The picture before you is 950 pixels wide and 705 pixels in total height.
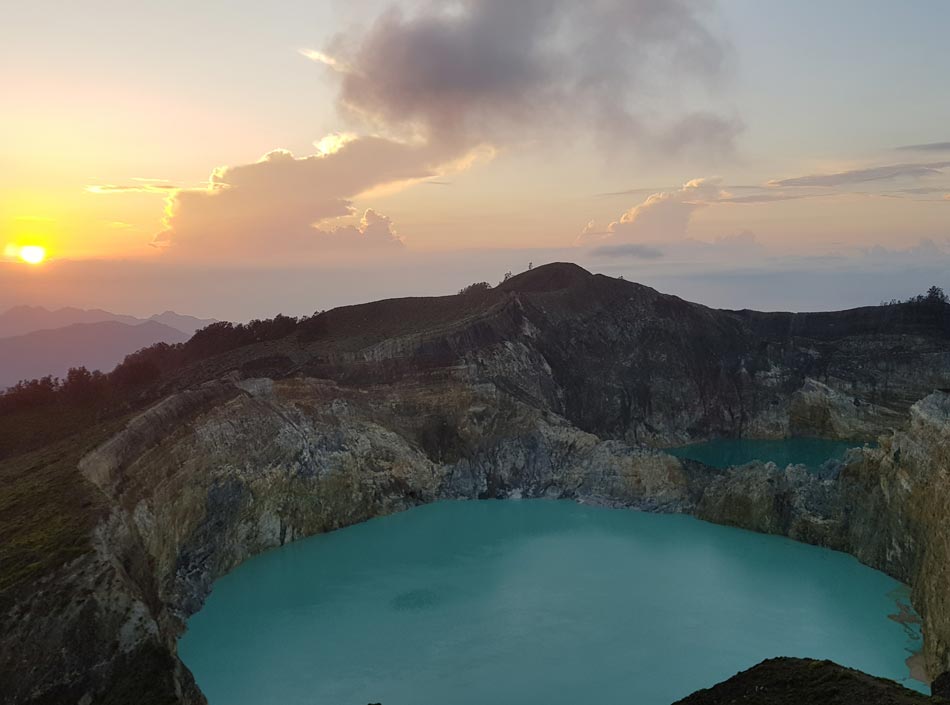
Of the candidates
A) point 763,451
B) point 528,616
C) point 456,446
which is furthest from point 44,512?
point 763,451

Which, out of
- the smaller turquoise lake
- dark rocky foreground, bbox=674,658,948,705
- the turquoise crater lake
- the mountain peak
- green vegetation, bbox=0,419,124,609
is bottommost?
the smaller turquoise lake

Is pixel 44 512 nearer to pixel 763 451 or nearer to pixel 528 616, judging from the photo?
pixel 528 616

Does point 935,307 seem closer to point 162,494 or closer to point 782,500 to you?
point 782,500

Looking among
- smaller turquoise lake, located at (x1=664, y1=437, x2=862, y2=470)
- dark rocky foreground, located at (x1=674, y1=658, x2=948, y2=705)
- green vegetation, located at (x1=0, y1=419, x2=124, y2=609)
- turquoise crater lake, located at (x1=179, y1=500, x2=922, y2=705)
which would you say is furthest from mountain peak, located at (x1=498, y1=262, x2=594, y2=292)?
dark rocky foreground, located at (x1=674, y1=658, x2=948, y2=705)

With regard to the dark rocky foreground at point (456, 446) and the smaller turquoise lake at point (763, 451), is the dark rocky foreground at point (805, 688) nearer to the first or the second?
Answer: the dark rocky foreground at point (456, 446)

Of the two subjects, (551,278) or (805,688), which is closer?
(805,688)

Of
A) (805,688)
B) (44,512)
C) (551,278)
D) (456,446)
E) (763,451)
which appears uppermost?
(551,278)

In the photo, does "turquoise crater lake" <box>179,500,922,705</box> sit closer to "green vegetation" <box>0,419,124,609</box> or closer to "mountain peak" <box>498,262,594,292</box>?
"green vegetation" <box>0,419,124,609</box>
